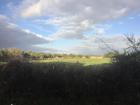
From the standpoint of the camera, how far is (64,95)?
13992 millimetres

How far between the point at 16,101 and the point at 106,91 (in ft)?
13.9

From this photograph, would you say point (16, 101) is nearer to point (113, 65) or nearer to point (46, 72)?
point (46, 72)

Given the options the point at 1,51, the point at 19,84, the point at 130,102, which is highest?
the point at 1,51

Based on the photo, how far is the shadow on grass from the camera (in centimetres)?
1355

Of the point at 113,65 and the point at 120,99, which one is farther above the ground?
the point at 113,65

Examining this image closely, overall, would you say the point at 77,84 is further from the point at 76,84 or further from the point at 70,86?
the point at 70,86

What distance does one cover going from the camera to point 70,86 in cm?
1380

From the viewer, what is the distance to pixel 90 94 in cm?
1365

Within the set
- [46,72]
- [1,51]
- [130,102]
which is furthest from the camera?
[1,51]

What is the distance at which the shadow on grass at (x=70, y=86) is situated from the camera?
13.5 m

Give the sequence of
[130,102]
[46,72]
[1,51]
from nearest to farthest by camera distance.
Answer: [130,102] < [46,72] < [1,51]

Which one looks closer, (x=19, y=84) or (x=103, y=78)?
(x=103, y=78)

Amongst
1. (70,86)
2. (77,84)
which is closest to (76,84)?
(77,84)

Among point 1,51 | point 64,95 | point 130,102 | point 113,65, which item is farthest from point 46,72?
point 1,51
